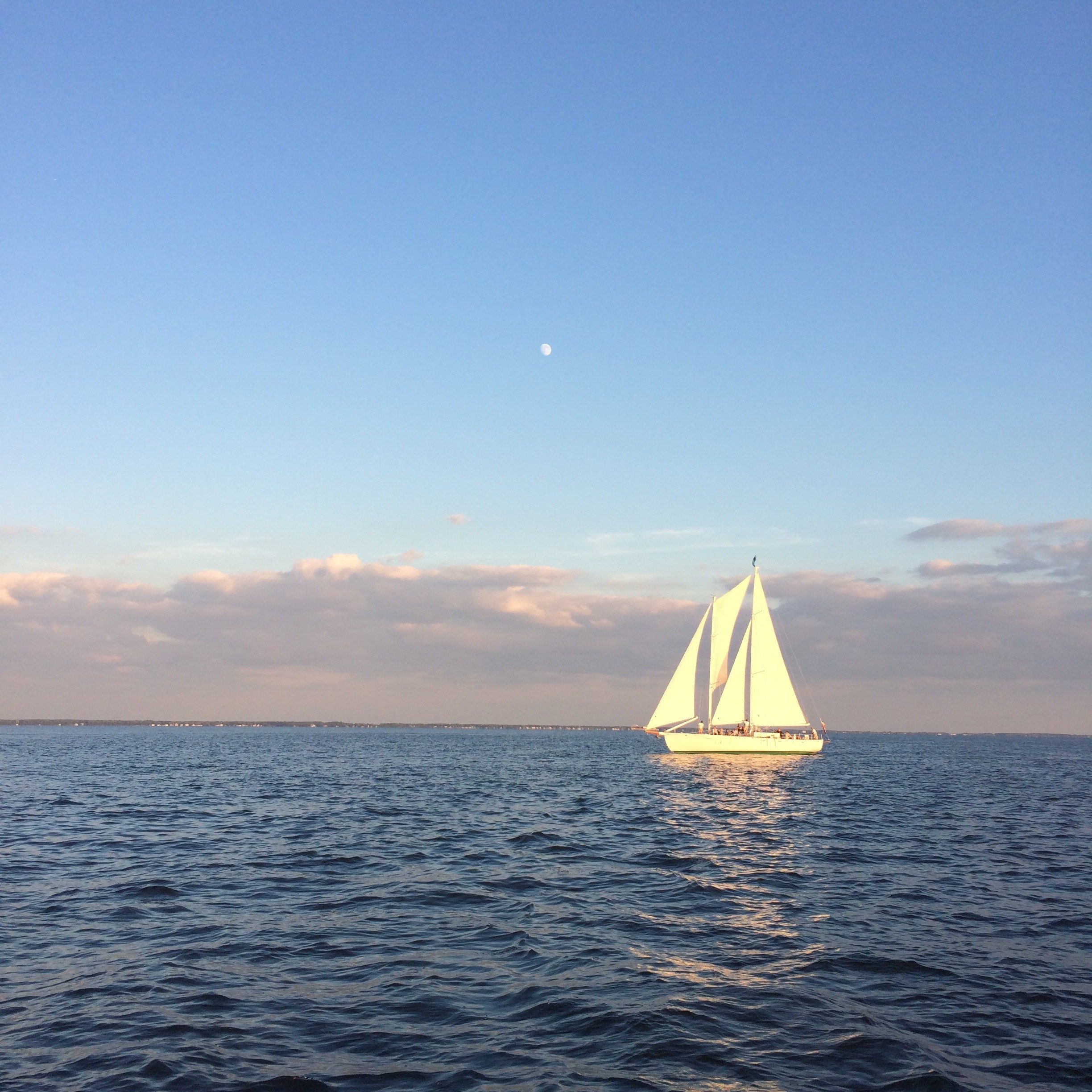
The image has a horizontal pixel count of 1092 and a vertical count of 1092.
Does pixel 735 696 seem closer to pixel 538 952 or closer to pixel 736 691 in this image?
pixel 736 691

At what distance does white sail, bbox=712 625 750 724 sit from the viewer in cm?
8462

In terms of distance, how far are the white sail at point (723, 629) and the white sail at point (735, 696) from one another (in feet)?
3.78

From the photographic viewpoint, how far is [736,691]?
84.9 m

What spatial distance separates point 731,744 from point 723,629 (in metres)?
11.9

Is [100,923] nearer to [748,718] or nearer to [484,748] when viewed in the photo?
[748,718]

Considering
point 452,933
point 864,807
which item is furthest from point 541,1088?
point 864,807

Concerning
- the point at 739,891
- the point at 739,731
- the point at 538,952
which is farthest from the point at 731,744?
the point at 538,952

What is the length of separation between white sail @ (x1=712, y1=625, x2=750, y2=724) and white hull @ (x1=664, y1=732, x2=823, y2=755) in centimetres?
198

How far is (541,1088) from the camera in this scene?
1022 centimetres

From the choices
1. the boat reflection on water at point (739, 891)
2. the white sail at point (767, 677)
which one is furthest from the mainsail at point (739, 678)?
the boat reflection on water at point (739, 891)

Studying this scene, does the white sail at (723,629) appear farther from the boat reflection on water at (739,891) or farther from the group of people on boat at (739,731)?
the boat reflection on water at (739,891)

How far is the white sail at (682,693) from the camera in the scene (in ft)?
275

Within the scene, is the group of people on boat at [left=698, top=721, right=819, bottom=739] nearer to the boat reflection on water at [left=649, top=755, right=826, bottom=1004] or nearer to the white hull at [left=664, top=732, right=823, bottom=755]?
the white hull at [left=664, top=732, right=823, bottom=755]

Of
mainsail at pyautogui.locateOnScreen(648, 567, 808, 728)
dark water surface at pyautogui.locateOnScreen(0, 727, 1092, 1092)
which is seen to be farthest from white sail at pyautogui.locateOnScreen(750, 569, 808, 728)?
dark water surface at pyautogui.locateOnScreen(0, 727, 1092, 1092)
